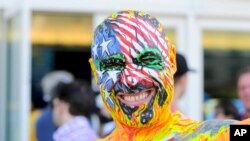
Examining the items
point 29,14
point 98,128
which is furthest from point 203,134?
point 29,14

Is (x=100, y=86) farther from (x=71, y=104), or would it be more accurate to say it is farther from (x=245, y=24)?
(x=245, y=24)

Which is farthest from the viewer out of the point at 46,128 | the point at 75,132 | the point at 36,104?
the point at 36,104

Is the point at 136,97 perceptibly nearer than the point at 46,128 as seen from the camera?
Yes

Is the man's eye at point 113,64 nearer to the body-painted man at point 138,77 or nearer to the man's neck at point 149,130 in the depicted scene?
the body-painted man at point 138,77

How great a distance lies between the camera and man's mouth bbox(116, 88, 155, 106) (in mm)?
2246

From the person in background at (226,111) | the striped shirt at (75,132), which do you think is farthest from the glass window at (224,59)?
the striped shirt at (75,132)

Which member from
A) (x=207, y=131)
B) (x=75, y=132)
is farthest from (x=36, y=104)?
(x=207, y=131)

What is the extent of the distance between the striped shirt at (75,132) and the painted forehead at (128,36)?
7.26 feet

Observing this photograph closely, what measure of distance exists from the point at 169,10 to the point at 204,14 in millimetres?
430

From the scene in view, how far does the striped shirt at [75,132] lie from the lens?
179 inches

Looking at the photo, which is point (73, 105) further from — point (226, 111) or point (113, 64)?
point (113, 64)

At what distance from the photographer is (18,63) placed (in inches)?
310

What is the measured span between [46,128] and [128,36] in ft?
11.8

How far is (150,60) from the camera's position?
221cm
